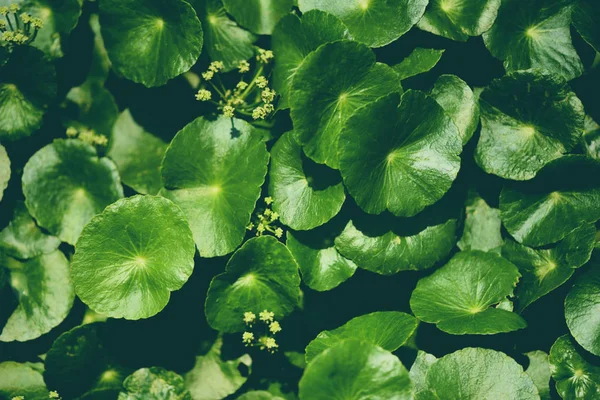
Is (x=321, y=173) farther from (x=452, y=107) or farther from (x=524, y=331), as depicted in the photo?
(x=524, y=331)

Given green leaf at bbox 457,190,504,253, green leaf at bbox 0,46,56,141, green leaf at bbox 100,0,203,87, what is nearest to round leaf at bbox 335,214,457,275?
green leaf at bbox 457,190,504,253

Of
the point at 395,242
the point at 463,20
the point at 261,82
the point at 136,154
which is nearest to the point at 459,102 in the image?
the point at 463,20

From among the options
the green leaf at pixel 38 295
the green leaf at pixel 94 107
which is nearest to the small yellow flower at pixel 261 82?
the green leaf at pixel 94 107

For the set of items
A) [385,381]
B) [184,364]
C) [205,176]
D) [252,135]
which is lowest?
[184,364]

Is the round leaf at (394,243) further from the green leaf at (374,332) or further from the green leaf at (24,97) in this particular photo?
the green leaf at (24,97)

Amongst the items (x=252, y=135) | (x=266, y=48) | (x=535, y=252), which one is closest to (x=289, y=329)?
(x=252, y=135)

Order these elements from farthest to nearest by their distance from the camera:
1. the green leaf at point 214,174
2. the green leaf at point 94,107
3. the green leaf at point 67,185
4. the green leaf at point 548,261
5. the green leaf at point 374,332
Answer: the green leaf at point 94,107, the green leaf at point 67,185, the green leaf at point 214,174, the green leaf at point 548,261, the green leaf at point 374,332

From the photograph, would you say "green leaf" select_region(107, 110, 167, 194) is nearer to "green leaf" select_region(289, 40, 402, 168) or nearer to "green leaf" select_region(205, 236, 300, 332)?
"green leaf" select_region(205, 236, 300, 332)
